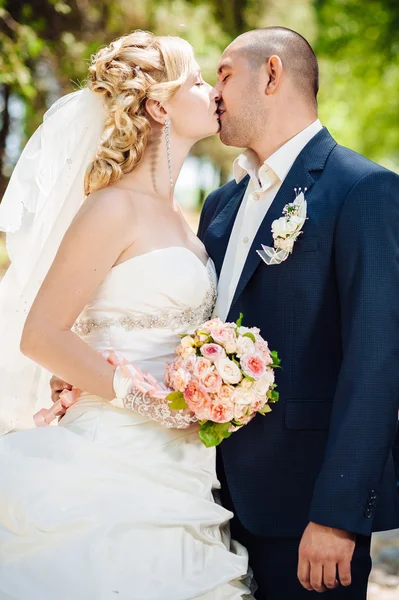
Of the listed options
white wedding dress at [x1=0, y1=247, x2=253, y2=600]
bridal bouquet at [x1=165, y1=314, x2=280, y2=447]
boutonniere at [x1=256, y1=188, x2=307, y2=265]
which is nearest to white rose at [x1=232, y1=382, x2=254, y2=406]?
bridal bouquet at [x1=165, y1=314, x2=280, y2=447]

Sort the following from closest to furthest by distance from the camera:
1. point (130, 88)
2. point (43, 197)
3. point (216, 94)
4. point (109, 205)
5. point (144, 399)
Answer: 1. point (144, 399)
2. point (109, 205)
3. point (130, 88)
4. point (43, 197)
5. point (216, 94)

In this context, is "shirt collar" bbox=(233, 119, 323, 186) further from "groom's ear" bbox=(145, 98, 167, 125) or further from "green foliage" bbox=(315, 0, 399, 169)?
"green foliage" bbox=(315, 0, 399, 169)

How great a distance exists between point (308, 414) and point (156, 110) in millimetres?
1412

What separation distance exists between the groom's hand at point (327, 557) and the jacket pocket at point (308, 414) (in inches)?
15.4

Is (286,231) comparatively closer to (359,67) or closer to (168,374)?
(168,374)

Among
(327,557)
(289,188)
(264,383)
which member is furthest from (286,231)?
(327,557)

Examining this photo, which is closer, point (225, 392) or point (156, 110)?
point (225, 392)

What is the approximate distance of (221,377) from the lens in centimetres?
273

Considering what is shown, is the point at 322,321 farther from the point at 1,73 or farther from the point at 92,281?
the point at 1,73

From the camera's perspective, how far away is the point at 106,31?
34.9ft

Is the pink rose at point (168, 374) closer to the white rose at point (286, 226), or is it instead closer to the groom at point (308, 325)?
the groom at point (308, 325)

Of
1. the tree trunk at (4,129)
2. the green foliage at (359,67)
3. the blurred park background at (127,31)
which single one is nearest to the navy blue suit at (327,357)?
the blurred park background at (127,31)

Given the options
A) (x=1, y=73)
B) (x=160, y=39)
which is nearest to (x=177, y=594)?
(x=160, y=39)

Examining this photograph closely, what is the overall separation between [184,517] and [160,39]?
6.38 feet
